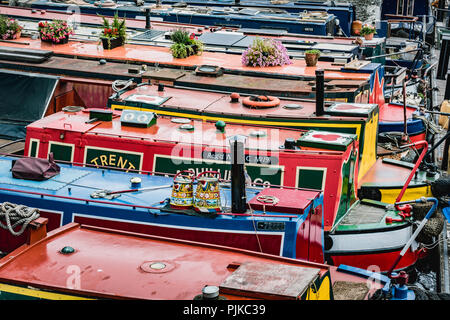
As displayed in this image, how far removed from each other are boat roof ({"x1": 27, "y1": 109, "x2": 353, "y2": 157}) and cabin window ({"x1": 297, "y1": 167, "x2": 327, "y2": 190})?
0.36 m

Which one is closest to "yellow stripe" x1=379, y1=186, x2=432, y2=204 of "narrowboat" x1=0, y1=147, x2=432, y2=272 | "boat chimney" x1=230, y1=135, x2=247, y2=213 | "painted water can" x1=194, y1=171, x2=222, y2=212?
Result: "narrowboat" x1=0, y1=147, x2=432, y2=272

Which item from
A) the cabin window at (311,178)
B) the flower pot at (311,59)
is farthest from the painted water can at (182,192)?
the flower pot at (311,59)

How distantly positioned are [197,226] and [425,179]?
831 centimetres

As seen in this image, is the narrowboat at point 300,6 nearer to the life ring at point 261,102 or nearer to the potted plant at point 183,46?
the potted plant at point 183,46

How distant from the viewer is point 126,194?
1364cm

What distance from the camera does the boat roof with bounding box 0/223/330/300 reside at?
978 centimetres

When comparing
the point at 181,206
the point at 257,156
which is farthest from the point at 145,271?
the point at 257,156

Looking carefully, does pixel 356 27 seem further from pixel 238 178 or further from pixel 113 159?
pixel 238 178

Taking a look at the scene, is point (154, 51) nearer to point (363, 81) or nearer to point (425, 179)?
point (363, 81)

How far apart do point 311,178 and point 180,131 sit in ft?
10.9

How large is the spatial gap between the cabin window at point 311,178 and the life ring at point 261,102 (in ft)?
10.9

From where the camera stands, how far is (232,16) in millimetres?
35281

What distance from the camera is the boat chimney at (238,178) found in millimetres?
12047
